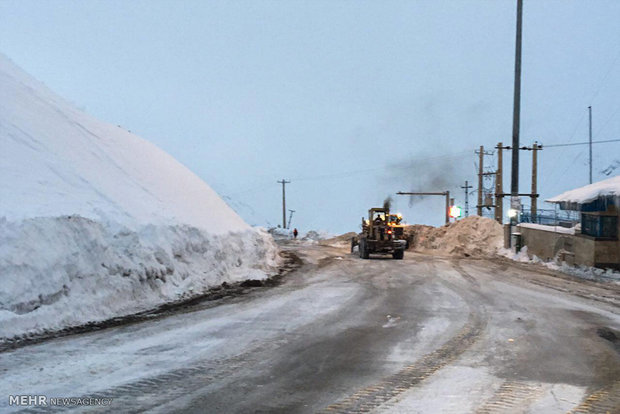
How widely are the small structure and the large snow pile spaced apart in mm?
11673

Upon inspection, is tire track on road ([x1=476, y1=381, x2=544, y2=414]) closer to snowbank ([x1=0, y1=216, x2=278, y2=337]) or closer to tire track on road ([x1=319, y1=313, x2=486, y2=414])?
tire track on road ([x1=319, y1=313, x2=486, y2=414])

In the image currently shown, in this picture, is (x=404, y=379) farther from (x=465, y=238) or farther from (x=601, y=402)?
(x=465, y=238)

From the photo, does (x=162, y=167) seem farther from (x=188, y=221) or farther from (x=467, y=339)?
(x=467, y=339)

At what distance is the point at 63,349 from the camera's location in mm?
6789

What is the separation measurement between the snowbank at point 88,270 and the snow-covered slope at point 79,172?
0.47m

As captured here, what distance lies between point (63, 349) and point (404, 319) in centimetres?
552

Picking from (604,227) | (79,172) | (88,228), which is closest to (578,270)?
(604,227)

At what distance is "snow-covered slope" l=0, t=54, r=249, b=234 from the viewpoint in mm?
10859

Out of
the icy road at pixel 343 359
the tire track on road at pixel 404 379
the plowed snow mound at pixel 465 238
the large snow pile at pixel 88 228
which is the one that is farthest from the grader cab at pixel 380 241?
the tire track on road at pixel 404 379

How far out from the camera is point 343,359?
6414mm

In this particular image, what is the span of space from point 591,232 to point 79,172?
692 inches

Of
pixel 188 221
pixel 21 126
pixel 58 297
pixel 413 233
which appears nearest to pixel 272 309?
pixel 58 297

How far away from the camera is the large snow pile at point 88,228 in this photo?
336 inches

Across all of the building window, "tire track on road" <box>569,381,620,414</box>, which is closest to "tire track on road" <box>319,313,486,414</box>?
"tire track on road" <box>569,381,620,414</box>
